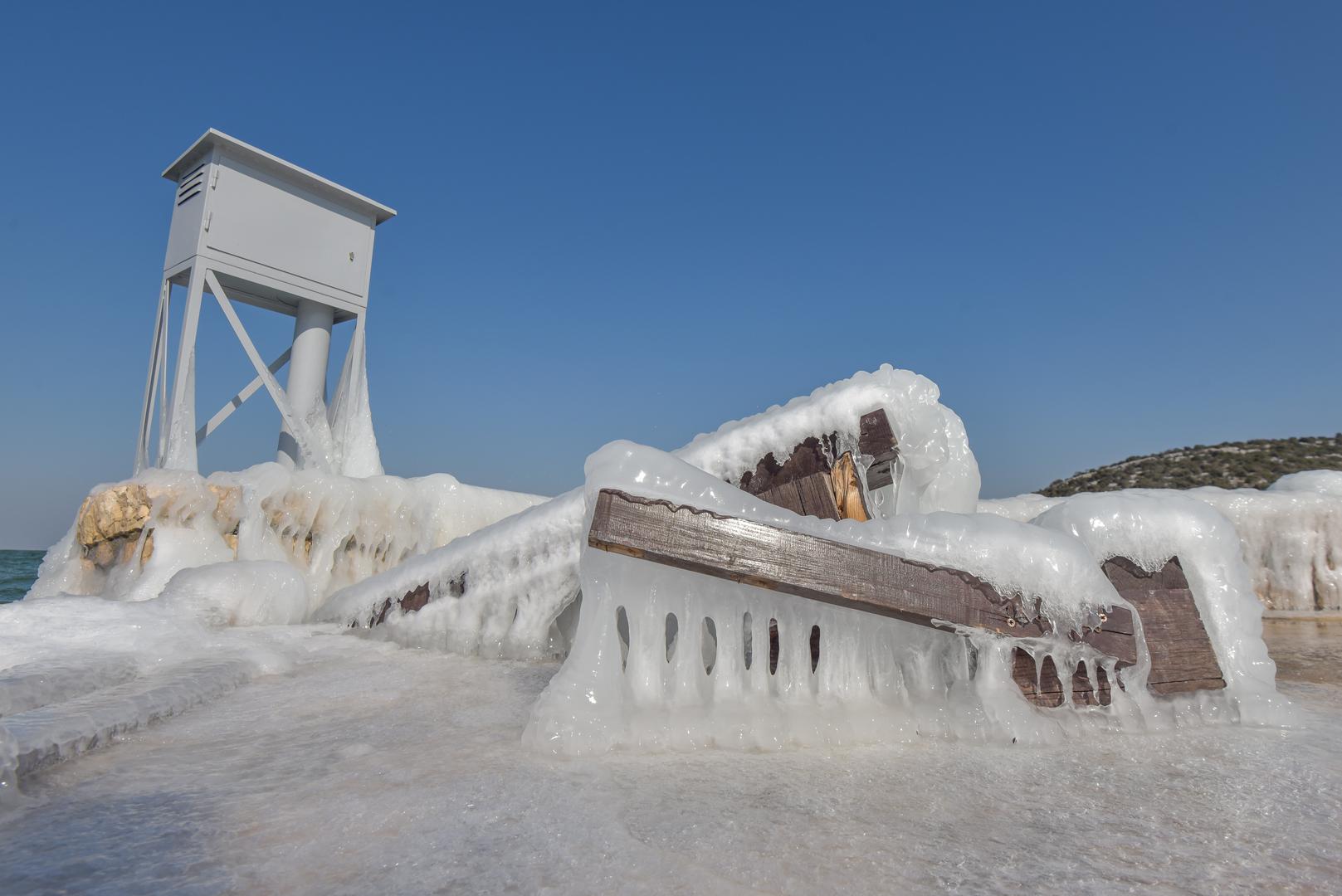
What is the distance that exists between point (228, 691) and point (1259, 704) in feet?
12.4

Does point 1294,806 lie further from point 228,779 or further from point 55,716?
point 55,716

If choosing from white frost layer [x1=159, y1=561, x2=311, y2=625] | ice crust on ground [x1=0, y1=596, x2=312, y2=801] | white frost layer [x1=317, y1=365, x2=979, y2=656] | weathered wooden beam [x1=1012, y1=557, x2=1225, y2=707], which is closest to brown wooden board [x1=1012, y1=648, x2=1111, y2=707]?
weathered wooden beam [x1=1012, y1=557, x2=1225, y2=707]

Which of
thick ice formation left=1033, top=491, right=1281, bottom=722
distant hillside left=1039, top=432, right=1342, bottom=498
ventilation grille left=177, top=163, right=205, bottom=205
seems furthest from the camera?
distant hillside left=1039, top=432, right=1342, bottom=498

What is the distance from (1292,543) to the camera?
6.28 metres

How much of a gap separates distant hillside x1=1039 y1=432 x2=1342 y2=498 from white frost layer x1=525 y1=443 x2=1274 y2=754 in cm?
773

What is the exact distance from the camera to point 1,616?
3066mm

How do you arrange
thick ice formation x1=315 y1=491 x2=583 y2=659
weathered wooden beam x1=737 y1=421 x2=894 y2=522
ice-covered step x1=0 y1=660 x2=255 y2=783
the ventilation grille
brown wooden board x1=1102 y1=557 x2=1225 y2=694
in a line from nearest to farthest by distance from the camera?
ice-covered step x1=0 y1=660 x2=255 y2=783, brown wooden board x1=1102 y1=557 x2=1225 y2=694, weathered wooden beam x1=737 y1=421 x2=894 y2=522, thick ice formation x1=315 y1=491 x2=583 y2=659, the ventilation grille

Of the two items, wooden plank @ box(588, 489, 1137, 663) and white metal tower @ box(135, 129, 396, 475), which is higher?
white metal tower @ box(135, 129, 396, 475)

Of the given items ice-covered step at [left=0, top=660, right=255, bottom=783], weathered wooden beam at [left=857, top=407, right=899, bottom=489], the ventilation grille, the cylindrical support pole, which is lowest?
ice-covered step at [left=0, top=660, right=255, bottom=783]

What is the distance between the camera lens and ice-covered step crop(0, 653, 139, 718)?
2096 millimetres

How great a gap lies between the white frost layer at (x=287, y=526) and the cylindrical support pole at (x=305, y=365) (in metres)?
2.79

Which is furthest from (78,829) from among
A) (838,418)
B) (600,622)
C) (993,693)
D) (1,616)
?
(838,418)

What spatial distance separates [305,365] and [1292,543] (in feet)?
34.8

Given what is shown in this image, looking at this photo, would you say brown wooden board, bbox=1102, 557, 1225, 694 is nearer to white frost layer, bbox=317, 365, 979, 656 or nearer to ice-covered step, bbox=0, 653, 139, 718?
white frost layer, bbox=317, 365, 979, 656
